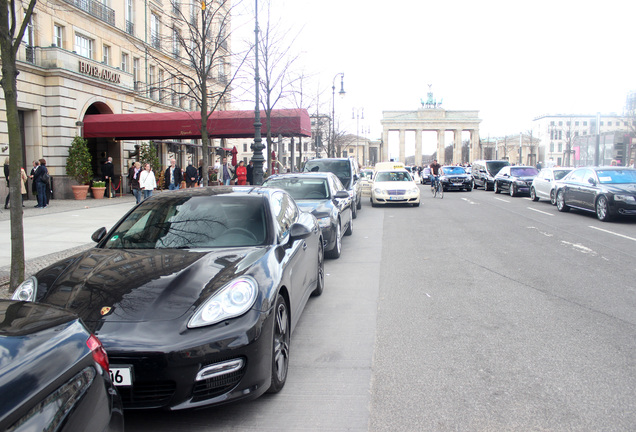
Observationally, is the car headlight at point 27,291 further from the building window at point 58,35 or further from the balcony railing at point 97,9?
the balcony railing at point 97,9

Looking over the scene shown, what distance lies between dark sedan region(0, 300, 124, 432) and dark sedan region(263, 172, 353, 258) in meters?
6.31

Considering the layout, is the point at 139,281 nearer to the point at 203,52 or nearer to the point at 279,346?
the point at 279,346

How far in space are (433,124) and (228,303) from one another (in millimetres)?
112515

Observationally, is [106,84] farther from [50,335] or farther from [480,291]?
[50,335]

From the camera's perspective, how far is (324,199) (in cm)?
975

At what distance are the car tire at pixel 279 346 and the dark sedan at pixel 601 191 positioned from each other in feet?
41.1

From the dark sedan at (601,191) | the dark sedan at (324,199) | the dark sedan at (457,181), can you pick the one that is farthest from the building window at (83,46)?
the dark sedan at (601,191)

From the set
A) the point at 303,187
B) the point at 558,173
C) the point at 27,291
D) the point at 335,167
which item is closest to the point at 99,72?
the point at 335,167

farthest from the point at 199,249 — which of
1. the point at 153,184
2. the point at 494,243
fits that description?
the point at 153,184

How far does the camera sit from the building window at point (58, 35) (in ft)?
78.6

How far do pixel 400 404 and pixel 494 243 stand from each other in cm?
760

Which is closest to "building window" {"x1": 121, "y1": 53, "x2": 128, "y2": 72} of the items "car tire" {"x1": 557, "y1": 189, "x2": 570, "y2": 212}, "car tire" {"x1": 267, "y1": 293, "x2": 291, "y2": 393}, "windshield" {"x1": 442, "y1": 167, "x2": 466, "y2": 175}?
"windshield" {"x1": 442, "y1": 167, "x2": 466, "y2": 175}

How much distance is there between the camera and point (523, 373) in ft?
12.9

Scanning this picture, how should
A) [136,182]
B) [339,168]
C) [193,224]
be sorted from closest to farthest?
1. [193,224]
2. [136,182]
3. [339,168]
